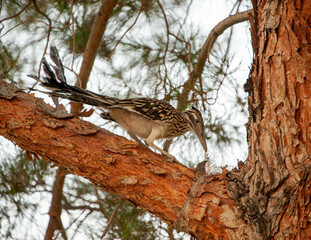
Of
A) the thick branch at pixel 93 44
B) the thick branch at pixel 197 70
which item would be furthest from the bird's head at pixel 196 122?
the thick branch at pixel 93 44

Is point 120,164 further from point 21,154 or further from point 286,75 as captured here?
point 21,154

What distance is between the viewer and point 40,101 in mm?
2164

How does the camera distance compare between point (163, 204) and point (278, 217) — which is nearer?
→ point (278, 217)

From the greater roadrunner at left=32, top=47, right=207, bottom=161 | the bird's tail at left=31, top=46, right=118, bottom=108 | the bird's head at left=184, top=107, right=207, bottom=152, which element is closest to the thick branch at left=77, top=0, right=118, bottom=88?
the greater roadrunner at left=32, top=47, right=207, bottom=161

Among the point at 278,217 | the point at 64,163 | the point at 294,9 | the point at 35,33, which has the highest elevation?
the point at 35,33

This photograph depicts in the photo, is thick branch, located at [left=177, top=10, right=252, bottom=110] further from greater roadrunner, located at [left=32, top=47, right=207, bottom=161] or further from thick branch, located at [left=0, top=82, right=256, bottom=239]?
thick branch, located at [left=0, top=82, right=256, bottom=239]

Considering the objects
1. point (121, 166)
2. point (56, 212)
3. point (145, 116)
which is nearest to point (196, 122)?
point (145, 116)

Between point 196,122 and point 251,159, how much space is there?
1.13 metres

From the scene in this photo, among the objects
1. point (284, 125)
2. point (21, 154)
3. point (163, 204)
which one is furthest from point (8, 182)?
point (284, 125)

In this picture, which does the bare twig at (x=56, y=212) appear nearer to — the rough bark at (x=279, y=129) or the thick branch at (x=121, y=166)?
the thick branch at (x=121, y=166)

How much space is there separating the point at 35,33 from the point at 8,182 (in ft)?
4.79

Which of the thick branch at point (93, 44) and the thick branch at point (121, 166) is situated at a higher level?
the thick branch at point (93, 44)

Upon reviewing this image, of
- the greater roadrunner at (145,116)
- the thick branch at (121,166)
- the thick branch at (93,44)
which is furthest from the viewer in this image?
the thick branch at (93,44)

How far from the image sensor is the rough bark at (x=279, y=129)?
5.25 feet
